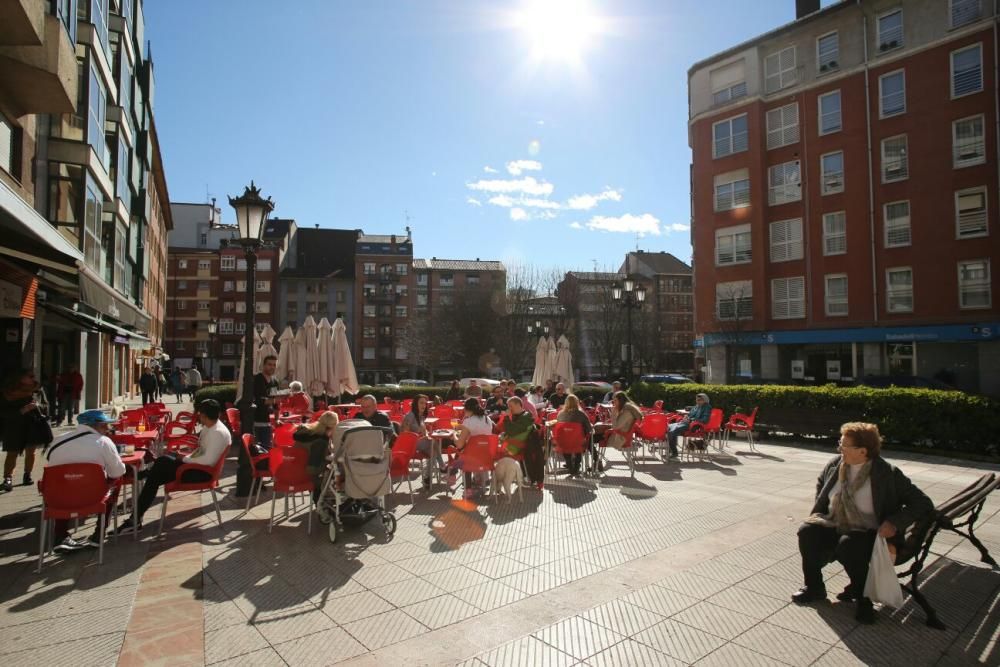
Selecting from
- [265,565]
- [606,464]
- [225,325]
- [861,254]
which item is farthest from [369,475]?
[225,325]

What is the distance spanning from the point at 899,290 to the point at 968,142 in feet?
22.0

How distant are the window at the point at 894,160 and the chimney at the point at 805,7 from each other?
1021cm

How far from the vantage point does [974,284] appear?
24.8 meters

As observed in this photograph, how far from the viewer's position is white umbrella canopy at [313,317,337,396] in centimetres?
1298

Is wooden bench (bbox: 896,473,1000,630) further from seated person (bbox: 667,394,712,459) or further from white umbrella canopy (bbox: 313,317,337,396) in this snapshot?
white umbrella canopy (bbox: 313,317,337,396)

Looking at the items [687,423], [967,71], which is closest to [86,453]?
[687,423]

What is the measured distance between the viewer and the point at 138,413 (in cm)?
1152

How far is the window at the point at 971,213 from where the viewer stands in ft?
80.9

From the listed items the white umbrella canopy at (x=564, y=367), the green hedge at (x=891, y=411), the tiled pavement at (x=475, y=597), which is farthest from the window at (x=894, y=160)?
the tiled pavement at (x=475, y=597)

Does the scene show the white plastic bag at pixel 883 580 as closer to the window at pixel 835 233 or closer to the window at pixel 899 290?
the window at pixel 899 290

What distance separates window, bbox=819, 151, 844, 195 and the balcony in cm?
3028

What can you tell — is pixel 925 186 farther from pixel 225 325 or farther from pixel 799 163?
pixel 225 325

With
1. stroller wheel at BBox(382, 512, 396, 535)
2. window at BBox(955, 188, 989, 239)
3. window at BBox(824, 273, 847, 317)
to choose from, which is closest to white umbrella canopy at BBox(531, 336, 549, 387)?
stroller wheel at BBox(382, 512, 396, 535)

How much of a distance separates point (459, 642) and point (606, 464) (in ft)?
26.7
